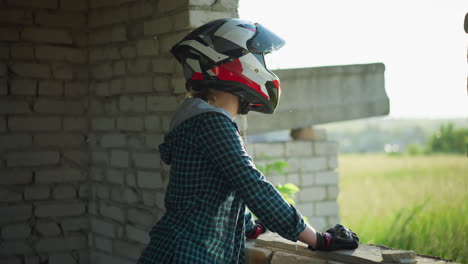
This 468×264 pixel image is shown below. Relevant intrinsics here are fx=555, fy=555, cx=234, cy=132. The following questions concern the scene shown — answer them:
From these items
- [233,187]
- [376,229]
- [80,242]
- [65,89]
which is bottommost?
[376,229]

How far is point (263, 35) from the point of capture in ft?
6.86

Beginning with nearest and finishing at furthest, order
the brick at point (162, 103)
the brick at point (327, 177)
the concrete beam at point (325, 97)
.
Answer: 1. the brick at point (162, 103)
2. the concrete beam at point (325, 97)
3. the brick at point (327, 177)

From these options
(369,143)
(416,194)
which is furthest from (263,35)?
(369,143)

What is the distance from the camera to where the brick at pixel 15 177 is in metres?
3.86

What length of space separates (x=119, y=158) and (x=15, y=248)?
101 cm

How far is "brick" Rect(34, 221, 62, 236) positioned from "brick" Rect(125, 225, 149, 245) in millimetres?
653

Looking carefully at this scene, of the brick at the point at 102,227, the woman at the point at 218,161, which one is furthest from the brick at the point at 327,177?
the woman at the point at 218,161

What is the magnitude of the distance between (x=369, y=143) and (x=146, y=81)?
17189 mm

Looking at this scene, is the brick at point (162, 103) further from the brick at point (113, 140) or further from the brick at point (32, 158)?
the brick at point (32, 158)

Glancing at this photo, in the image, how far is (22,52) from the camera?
3875 mm

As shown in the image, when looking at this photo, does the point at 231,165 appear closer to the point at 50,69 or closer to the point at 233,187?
the point at 233,187

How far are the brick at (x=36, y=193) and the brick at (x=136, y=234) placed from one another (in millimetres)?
722

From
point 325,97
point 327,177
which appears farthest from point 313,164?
point 325,97

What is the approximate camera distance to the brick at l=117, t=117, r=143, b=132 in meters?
3.47
